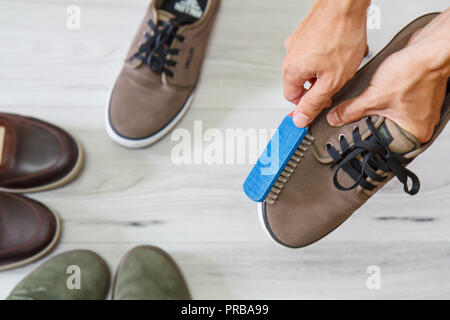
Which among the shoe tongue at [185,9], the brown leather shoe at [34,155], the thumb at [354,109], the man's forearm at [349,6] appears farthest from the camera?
the shoe tongue at [185,9]

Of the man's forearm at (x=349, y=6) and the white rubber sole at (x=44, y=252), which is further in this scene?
the white rubber sole at (x=44, y=252)

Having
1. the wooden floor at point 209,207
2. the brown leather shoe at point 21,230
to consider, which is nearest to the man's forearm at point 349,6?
the wooden floor at point 209,207

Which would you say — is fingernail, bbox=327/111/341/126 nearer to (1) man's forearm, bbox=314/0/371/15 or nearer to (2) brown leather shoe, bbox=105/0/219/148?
(1) man's forearm, bbox=314/0/371/15

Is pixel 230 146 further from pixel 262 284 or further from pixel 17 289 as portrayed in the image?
pixel 17 289

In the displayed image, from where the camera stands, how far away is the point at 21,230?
2.45ft

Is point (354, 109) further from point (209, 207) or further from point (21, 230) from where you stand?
point (21, 230)

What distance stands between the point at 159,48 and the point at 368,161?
0.51 m

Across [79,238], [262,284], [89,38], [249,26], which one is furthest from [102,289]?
[249,26]

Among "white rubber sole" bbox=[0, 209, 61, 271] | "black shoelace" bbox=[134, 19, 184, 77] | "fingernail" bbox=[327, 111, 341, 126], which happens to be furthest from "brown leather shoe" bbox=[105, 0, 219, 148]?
"fingernail" bbox=[327, 111, 341, 126]

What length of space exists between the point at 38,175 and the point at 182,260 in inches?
14.4

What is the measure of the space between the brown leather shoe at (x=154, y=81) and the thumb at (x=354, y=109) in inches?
13.6

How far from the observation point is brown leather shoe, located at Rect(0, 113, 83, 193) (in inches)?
28.2

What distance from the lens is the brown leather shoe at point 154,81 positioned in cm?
78

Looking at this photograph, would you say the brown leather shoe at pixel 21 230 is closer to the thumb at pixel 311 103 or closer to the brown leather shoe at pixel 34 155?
the brown leather shoe at pixel 34 155
